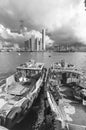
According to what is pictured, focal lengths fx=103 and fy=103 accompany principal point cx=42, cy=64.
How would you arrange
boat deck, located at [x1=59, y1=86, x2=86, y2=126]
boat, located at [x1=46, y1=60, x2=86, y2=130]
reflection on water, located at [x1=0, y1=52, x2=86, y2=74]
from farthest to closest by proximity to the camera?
reflection on water, located at [x1=0, y1=52, x2=86, y2=74] < boat deck, located at [x1=59, y1=86, x2=86, y2=126] < boat, located at [x1=46, y1=60, x2=86, y2=130]

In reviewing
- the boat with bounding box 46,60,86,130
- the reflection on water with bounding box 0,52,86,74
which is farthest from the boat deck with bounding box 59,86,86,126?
the reflection on water with bounding box 0,52,86,74

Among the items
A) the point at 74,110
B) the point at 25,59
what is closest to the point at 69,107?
the point at 74,110

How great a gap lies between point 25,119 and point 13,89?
5.05 meters

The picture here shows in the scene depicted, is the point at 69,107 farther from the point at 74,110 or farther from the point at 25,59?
the point at 25,59

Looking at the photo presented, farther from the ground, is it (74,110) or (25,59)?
(25,59)

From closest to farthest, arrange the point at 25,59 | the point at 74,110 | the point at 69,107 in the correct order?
the point at 74,110
the point at 69,107
the point at 25,59

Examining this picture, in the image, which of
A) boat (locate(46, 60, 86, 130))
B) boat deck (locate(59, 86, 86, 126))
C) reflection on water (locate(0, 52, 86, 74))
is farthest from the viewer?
reflection on water (locate(0, 52, 86, 74))

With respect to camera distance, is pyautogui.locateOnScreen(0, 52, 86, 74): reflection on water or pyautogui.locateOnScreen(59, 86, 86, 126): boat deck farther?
pyautogui.locateOnScreen(0, 52, 86, 74): reflection on water

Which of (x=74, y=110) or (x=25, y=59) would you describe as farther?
(x=25, y=59)

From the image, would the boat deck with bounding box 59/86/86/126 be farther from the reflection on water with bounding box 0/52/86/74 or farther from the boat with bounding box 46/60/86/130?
the reflection on water with bounding box 0/52/86/74

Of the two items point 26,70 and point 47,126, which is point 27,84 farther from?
point 47,126

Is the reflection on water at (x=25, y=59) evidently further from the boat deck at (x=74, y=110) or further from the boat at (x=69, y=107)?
the boat deck at (x=74, y=110)

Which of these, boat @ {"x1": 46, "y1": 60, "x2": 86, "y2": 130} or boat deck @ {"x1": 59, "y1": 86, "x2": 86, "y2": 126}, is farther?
boat deck @ {"x1": 59, "y1": 86, "x2": 86, "y2": 126}

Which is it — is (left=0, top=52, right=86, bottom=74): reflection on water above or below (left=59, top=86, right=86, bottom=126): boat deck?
above
